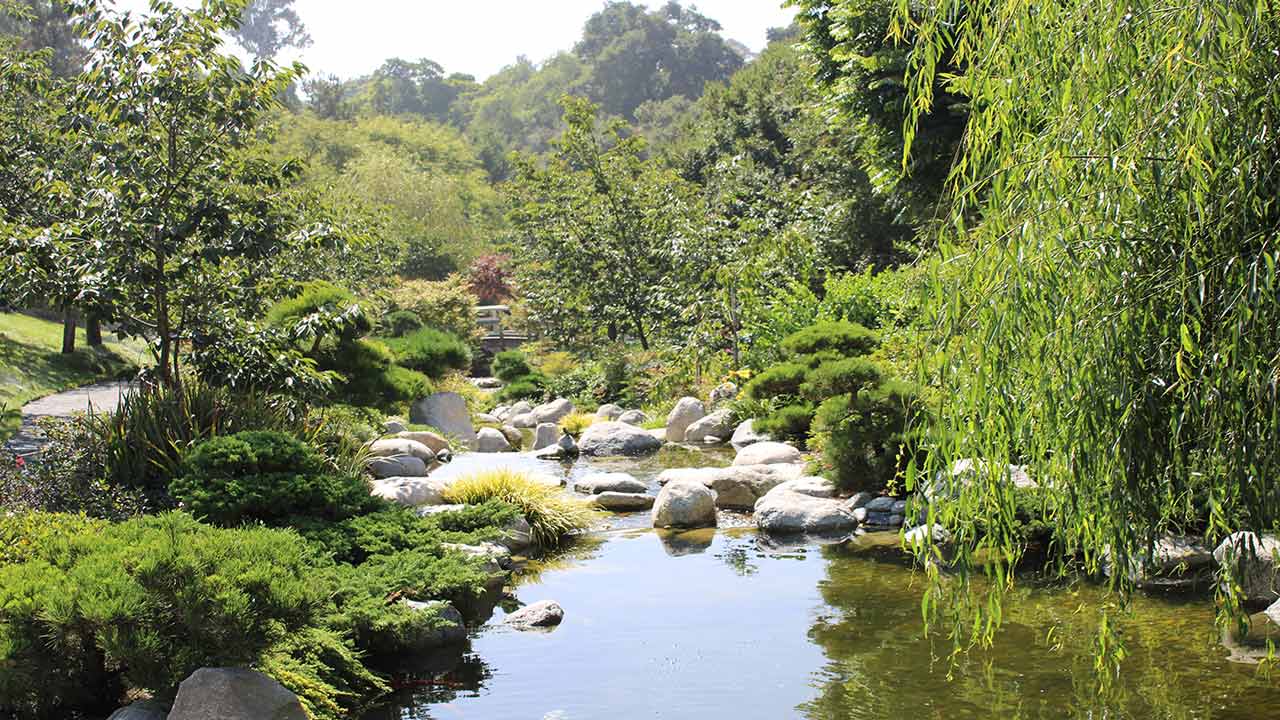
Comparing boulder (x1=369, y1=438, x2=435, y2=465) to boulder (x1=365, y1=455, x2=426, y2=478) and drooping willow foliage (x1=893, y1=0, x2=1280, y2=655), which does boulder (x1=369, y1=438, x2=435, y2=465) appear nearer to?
boulder (x1=365, y1=455, x2=426, y2=478)

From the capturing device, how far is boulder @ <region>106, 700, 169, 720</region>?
4609 millimetres

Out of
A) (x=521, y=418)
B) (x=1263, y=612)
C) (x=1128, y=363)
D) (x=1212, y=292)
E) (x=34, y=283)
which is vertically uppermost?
(x=1212, y=292)

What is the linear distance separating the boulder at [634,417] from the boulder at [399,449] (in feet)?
16.7

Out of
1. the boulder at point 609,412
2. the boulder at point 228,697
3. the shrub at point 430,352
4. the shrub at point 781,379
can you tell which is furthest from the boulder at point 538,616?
the boulder at point 609,412

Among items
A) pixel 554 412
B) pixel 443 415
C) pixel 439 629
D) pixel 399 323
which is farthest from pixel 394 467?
pixel 399 323

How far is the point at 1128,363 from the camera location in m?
3.32

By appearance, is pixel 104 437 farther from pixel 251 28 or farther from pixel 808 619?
pixel 251 28

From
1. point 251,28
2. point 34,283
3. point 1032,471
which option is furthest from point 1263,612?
point 251,28

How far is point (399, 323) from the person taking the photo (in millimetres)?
22391

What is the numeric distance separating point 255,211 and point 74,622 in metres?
5.19

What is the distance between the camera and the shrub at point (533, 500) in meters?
9.49

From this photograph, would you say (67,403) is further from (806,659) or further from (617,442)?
(806,659)

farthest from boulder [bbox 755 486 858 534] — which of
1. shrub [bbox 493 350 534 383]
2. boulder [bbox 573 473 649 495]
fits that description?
shrub [bbox 493 350 534 383]

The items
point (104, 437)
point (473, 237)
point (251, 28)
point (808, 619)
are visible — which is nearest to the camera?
point (808, 619)
